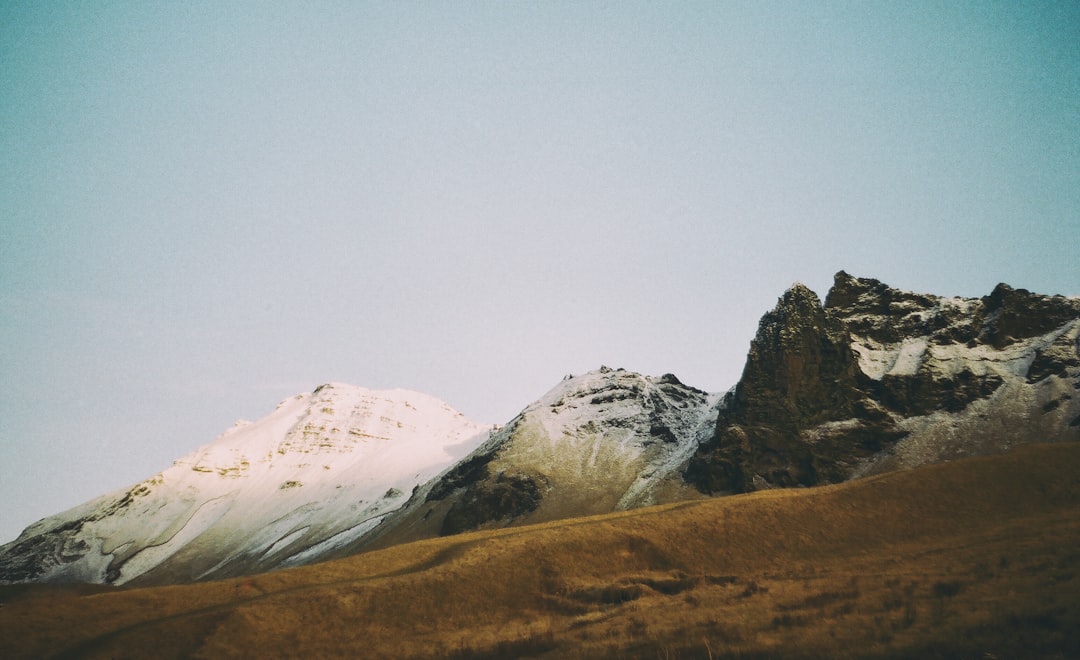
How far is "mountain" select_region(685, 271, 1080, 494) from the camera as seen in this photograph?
125 meters

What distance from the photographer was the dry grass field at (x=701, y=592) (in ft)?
78.4

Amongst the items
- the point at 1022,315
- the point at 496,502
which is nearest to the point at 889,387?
the point at 1022,315

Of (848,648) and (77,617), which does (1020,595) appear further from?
(77,617)

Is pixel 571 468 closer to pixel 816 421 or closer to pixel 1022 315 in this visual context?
pixel 816 421

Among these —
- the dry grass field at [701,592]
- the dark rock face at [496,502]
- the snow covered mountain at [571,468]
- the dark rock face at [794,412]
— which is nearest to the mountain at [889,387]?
the dark rock face at [794,412]

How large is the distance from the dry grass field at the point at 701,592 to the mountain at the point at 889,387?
8018 centimetres

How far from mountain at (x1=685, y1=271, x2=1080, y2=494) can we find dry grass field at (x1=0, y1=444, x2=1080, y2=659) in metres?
80.2

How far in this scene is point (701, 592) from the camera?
36.2 m

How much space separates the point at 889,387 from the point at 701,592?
12756cm

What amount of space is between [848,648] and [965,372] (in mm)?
143086

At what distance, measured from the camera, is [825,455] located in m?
136

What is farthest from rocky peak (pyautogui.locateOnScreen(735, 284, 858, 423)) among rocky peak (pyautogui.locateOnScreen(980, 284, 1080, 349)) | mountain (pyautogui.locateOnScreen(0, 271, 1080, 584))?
rocky peak (pyautogui.locateOnScreen(980, 284, 1080, 349))

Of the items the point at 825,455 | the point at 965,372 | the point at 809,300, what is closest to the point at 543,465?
the point at 825,455

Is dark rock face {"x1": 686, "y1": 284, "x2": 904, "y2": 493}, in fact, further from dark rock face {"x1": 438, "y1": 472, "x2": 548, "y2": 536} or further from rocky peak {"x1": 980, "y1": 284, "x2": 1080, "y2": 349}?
dark rock face {"x1": 438, "y1": 472, "x2": 548, "y2": 536}
